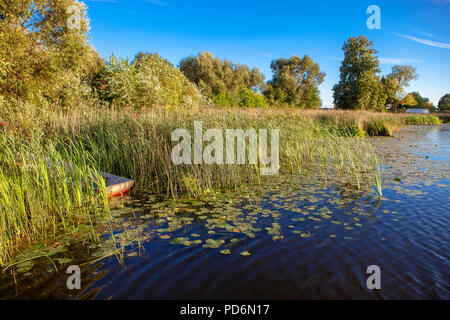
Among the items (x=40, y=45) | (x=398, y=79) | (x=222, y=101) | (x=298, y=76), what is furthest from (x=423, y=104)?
(x=40, y=45)

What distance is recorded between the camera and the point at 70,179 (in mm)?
4027

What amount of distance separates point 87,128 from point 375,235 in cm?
714

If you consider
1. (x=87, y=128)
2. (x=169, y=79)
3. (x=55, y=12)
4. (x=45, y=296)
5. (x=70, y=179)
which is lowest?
(x=45, y=296)

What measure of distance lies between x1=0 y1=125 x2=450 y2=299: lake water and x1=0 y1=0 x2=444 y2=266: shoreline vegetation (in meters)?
0.66

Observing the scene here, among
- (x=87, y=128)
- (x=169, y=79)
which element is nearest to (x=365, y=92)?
(x=169, y=79)

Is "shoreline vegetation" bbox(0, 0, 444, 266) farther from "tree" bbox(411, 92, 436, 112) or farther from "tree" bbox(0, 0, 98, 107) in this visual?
"tree" bbox(411, 92, 436, 112)

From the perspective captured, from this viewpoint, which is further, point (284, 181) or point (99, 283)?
point (284, 181)

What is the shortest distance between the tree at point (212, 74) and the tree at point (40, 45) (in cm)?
1936

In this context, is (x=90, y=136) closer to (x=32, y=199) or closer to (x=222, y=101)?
(x=32, y=199)

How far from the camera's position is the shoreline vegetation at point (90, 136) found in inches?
145
